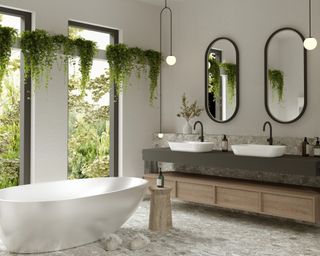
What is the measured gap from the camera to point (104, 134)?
6254 millimetres

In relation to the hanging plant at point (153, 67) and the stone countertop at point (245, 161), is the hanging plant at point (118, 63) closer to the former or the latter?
the hanging plant at point (153, 67)

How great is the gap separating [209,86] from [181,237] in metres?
2.44

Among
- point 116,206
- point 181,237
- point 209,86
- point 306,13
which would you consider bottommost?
point 181,237

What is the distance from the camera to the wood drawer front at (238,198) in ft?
15.1

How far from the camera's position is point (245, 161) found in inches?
180

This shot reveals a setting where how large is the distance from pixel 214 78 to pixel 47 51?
2294 mm

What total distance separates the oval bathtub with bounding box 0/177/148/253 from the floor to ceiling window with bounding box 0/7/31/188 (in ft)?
3.25

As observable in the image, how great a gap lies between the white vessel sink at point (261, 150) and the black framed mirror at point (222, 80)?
91cm

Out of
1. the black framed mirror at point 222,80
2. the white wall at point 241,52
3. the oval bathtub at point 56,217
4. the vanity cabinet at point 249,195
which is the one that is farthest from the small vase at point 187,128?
the oval bathtub at point 56,217

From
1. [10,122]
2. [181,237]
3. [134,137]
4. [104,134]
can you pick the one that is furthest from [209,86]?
[10,122]

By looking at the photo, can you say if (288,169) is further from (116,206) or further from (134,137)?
(134,137)

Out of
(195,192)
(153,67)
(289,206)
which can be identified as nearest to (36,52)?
(153,67)

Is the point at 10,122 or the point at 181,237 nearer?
the point at 181,237

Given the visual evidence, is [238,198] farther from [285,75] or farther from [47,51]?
[47,51]
